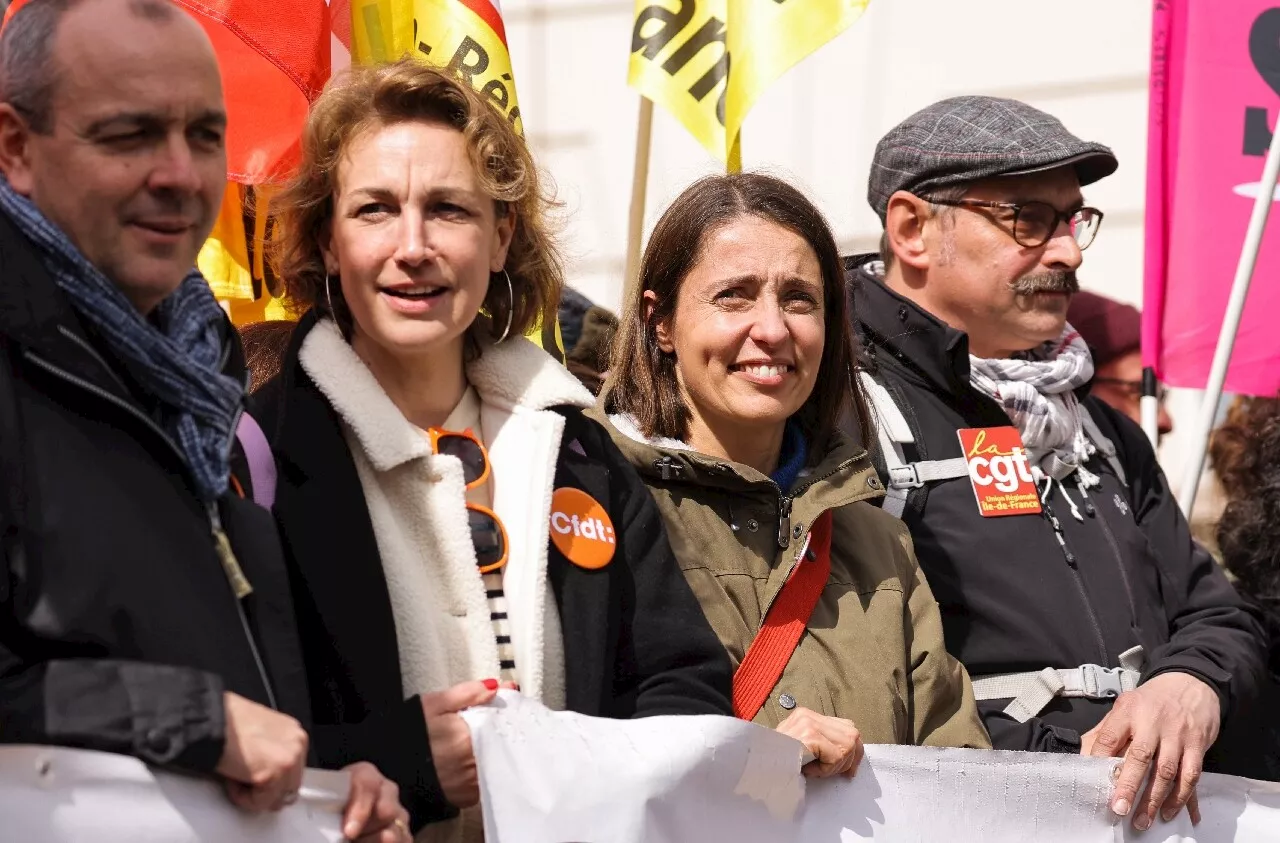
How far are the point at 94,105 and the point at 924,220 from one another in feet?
7.83

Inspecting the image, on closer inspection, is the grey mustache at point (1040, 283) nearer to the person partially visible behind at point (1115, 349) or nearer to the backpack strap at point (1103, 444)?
the backpack strap at point (1103, 444)

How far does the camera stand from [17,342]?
→ 2072 millimetres

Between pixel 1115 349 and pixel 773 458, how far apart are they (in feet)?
9.60

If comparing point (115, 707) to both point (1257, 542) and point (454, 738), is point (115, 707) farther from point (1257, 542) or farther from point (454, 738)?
point (1257, 542)

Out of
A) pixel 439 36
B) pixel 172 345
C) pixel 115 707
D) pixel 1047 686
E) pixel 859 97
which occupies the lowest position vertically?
pixel 1047 686

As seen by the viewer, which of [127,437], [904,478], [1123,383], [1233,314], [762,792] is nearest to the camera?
[127,437]

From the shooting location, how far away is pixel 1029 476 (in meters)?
3.80

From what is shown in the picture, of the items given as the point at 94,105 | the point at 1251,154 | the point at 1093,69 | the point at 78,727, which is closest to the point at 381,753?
the point at 78,727

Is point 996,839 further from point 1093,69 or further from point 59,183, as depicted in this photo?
point 1093,69

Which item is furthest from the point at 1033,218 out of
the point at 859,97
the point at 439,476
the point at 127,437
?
the point at 859,97

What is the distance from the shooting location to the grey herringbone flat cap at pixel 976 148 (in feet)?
13.4

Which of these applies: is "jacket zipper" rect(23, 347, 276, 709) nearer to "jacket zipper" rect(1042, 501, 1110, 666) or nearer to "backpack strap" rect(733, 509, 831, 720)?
"backpack strap" rect(733, 509, 831, 720)

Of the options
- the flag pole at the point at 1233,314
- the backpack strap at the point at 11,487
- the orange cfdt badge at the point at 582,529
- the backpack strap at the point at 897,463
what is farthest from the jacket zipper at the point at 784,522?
the flag pole at the point at 1233,314

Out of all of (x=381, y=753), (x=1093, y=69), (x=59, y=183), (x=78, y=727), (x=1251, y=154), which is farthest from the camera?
(x=1093, y=69)
